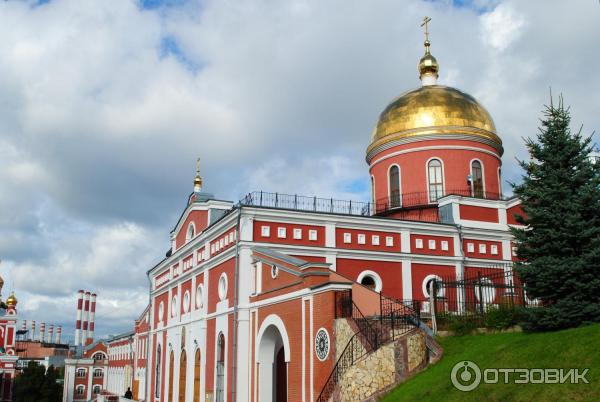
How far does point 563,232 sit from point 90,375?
195ft

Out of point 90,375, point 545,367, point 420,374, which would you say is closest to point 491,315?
point 420,374

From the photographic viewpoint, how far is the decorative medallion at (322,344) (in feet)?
50.9

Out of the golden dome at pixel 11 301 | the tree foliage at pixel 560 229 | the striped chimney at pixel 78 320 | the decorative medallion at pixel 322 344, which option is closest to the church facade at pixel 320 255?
the decorative medallion at pixel 322 344

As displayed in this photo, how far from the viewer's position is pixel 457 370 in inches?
456

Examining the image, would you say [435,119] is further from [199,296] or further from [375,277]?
[199,296]

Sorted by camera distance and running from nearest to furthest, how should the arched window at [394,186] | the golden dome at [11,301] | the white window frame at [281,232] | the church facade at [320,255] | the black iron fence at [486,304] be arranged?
1. the black iron fence at [486,304]
2. the church facade at [320,255]
3. the white window frame at [281,232]
4. the arched window at [394,186]
5. the golden dome at [11,301]

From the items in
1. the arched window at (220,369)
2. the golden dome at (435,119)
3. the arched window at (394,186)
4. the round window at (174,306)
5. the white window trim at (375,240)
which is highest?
the golden dome at (435,119)

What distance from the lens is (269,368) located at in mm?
20062

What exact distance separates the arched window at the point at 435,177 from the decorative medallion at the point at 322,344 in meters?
12.6

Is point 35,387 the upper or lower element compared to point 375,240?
lower

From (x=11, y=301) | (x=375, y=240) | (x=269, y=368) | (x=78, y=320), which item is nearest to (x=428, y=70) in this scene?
(x=375, y=240)

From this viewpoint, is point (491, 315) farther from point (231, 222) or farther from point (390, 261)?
point (231, 222)

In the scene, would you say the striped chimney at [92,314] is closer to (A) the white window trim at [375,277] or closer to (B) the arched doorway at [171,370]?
(B) the arched doorway at [171,370]

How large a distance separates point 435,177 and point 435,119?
2.57m
